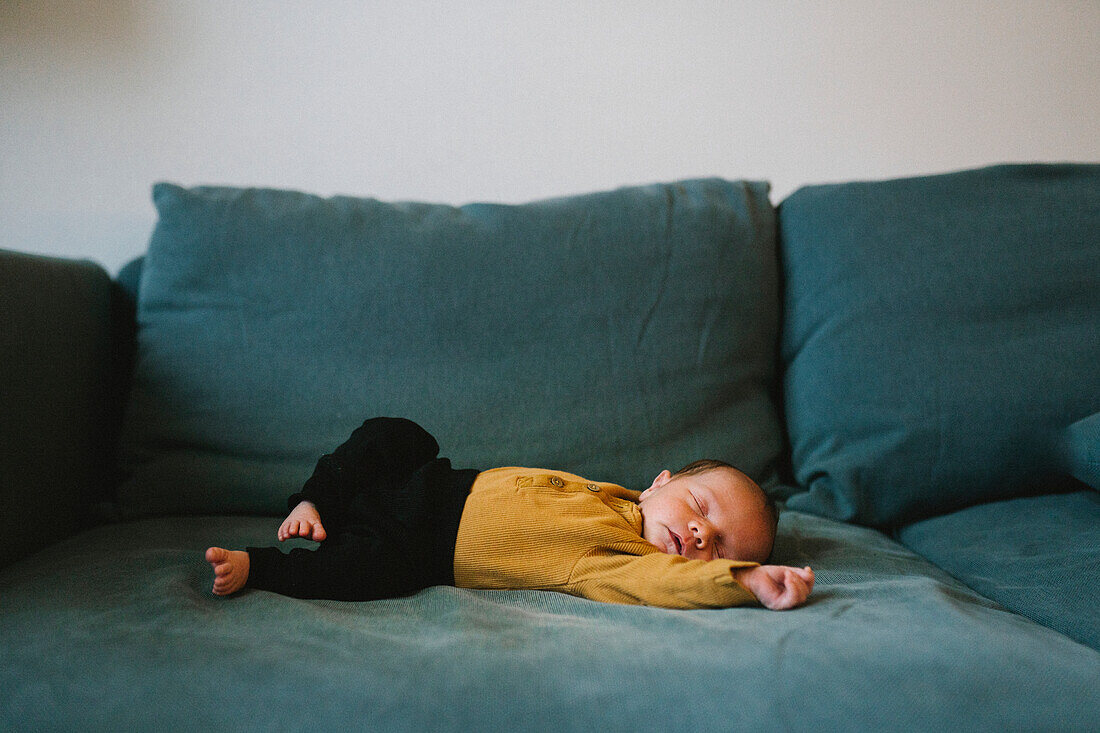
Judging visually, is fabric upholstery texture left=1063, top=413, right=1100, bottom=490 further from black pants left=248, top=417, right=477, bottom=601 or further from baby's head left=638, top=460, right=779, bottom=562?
black pants left=248, top=417, right=477, bottom=601

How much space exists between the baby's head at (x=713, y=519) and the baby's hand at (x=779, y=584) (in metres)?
0.12

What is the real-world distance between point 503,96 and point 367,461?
1.06m

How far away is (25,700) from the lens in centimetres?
65

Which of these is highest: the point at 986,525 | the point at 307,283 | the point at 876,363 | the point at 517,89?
the point at 517,89

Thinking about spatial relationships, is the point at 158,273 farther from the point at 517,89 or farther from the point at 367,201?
the point at 517,89

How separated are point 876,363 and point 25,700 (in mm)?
1279

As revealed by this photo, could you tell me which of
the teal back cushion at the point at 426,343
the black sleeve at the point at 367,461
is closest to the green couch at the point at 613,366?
the teal back cushion at the point at 426,343

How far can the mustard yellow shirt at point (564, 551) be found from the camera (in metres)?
0.88

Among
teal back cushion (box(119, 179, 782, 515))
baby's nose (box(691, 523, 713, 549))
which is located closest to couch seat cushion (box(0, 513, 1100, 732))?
baby's nose (box(691, 523, 713, 549))

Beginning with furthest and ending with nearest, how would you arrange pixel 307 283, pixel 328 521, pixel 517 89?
1. pixel 517 89
2. pixel 307 283
3. pixel 328 521

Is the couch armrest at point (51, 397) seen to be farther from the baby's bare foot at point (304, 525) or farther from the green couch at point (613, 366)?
the baby's bare foot at point (304, 525)

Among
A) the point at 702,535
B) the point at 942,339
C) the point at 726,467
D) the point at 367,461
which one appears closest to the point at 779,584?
the point at 702,535

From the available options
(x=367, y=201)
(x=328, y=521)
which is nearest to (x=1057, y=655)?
(x=328, y=521)

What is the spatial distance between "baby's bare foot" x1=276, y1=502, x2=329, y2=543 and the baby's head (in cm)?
45
